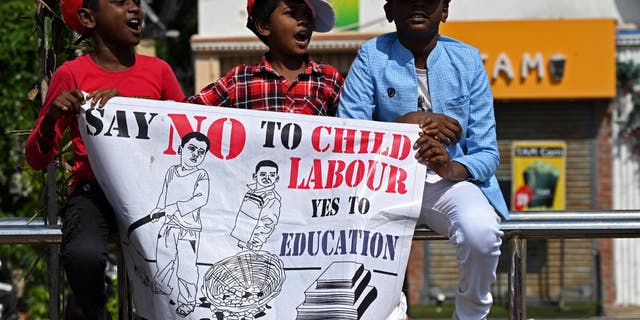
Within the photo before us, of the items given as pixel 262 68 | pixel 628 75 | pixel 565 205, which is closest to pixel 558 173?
pixel 565 205

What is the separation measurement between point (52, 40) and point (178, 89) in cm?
69

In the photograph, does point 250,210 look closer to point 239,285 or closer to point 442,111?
point 239,285

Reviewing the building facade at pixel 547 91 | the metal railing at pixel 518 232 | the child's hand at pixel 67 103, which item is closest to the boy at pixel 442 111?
the metal railing at pixel 518 232

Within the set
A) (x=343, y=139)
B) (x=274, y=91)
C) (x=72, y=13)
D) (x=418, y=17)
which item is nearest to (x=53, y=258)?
(x=72, y=13)

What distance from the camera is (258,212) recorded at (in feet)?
14.5

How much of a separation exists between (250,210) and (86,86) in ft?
2.81

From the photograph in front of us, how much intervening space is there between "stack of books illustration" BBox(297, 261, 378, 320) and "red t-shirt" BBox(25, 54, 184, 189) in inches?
38.0

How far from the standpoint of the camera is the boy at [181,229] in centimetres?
435

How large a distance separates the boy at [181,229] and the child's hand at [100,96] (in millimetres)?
339

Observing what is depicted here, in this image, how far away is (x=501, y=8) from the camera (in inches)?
629

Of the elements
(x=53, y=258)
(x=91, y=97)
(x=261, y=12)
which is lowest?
(x=53, y=258)

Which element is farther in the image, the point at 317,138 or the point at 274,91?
the point at 274,91

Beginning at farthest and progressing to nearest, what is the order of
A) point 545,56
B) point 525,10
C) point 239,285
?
1. point 525,10
2. point 545,56
3. point 239,285

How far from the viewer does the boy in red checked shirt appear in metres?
5.04
